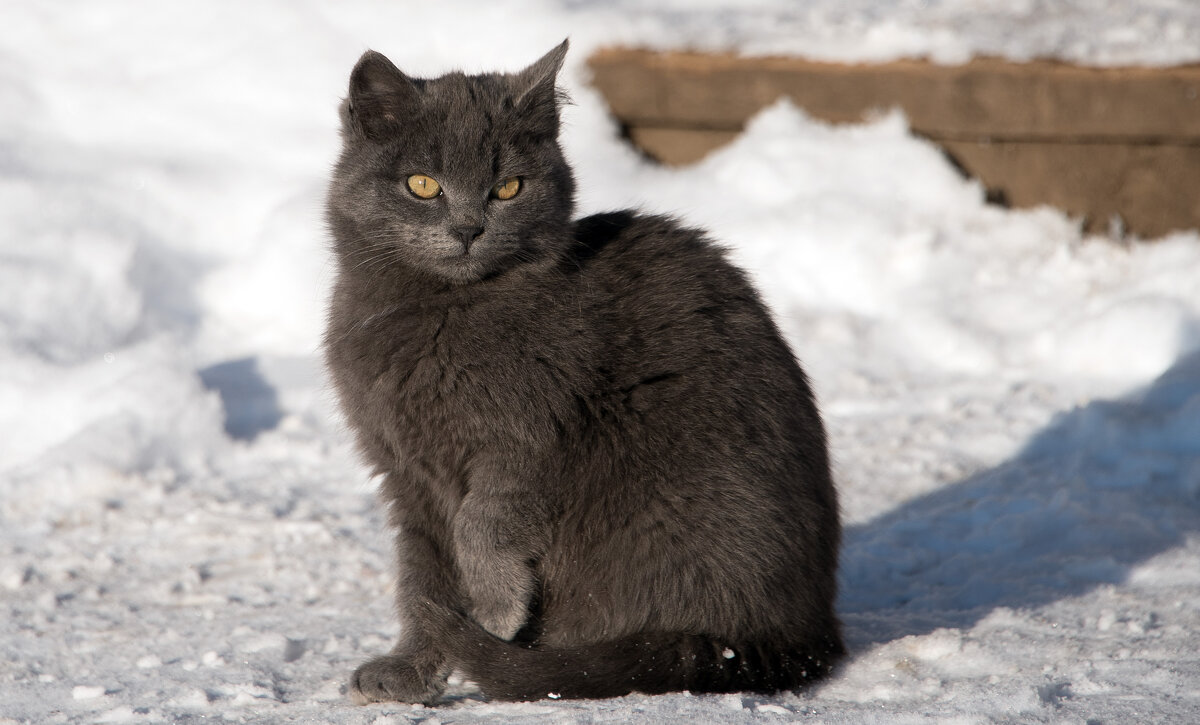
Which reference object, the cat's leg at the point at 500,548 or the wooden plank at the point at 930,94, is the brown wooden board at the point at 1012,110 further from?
the cat's leg at the point at 500,548

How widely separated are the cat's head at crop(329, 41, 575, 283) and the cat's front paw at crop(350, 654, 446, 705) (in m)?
0.71

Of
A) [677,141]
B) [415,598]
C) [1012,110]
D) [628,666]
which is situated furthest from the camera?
[677,141]

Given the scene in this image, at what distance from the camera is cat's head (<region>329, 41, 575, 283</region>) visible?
2.00 m

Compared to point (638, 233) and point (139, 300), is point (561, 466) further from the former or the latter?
point (139, 300)

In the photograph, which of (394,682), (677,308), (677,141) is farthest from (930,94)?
(394,682)

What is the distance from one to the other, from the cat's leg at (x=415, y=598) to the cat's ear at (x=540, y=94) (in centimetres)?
72

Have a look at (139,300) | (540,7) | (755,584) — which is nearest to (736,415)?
(755,584)

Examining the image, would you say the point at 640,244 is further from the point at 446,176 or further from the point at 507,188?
the point at 446,176

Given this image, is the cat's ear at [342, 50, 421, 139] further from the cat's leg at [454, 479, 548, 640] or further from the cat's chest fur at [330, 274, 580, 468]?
the cat's leg at [454, 479, 548, 640]

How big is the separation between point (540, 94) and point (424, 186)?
32 centimetres

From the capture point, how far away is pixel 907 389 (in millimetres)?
3723

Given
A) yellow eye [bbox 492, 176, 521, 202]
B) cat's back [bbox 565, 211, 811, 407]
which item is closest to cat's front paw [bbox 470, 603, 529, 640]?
cat's back [bbox 565, 211, 811, 407]

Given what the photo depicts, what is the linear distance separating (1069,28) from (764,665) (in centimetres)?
389

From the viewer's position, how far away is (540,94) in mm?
2160
